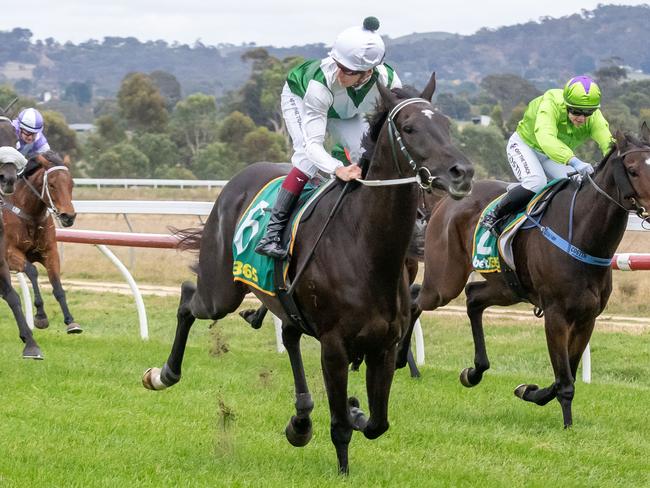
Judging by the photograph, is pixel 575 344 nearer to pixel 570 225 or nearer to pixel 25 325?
pixel 570 225

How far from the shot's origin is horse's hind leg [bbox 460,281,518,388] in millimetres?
7523

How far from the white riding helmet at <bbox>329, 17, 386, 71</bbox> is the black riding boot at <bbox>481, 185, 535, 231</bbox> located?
242 centimetres

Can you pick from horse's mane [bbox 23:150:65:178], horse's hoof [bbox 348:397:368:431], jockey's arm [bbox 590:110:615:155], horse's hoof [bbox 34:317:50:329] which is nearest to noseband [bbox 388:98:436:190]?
horse's hoof [bbox 348:397:368:431]

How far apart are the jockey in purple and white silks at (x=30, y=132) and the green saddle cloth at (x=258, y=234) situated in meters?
4.36

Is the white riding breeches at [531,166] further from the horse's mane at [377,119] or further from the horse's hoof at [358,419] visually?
the horse's mane at [377,119]

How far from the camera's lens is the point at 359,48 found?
5.18 meters

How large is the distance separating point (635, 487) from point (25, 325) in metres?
4.60

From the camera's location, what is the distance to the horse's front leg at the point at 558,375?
6.57 m

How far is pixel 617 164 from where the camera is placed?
6.55 m

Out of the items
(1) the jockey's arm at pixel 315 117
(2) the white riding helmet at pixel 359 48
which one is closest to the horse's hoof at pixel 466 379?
(1) the jockey's arm at pixel 315 117

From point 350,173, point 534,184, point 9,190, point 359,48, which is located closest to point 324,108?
point 359,48

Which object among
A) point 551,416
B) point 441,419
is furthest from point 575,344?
point 441,419

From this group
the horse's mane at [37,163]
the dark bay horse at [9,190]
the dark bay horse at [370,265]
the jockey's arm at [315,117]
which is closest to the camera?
the dark bay horse at [370,265]

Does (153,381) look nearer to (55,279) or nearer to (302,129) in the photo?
(302,129)
